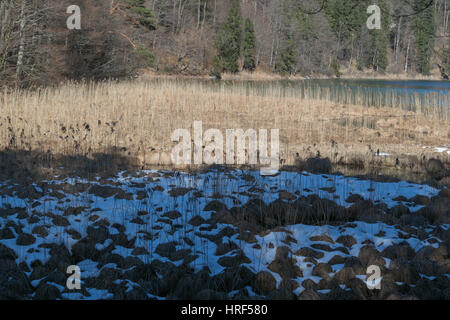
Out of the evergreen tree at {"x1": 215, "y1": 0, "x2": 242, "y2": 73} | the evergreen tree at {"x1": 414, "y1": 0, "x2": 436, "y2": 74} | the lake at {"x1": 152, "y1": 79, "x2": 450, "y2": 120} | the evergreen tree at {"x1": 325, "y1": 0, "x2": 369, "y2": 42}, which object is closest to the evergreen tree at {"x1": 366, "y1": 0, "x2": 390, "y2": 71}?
the evergreen tree at {"x1": 325, "y1": 0, "x2": 369, "y2": 42}

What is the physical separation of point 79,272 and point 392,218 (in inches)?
119

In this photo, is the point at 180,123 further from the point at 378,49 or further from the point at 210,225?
the point at 378,49

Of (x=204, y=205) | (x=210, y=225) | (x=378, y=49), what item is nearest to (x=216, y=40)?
(x=378, y=49)

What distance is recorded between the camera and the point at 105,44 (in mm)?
20312

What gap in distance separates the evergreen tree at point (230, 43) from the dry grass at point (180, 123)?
26.9m

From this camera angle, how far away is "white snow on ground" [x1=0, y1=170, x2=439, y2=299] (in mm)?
3768

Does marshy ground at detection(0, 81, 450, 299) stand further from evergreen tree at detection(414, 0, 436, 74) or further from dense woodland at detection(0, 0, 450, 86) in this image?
evergreen tree at detection(414, 0, 436, 74)

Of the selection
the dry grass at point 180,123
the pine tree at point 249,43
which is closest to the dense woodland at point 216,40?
the pine tree at point 249,43

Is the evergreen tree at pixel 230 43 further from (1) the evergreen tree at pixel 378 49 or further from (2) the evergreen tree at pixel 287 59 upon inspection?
(1) the evergreen tree at pixel 378 49

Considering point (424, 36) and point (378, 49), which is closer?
point (378, 49)

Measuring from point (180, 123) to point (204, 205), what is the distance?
6.60m

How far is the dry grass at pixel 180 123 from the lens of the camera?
830 cm

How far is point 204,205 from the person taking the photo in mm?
4949

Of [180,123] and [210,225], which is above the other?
[180,123]
